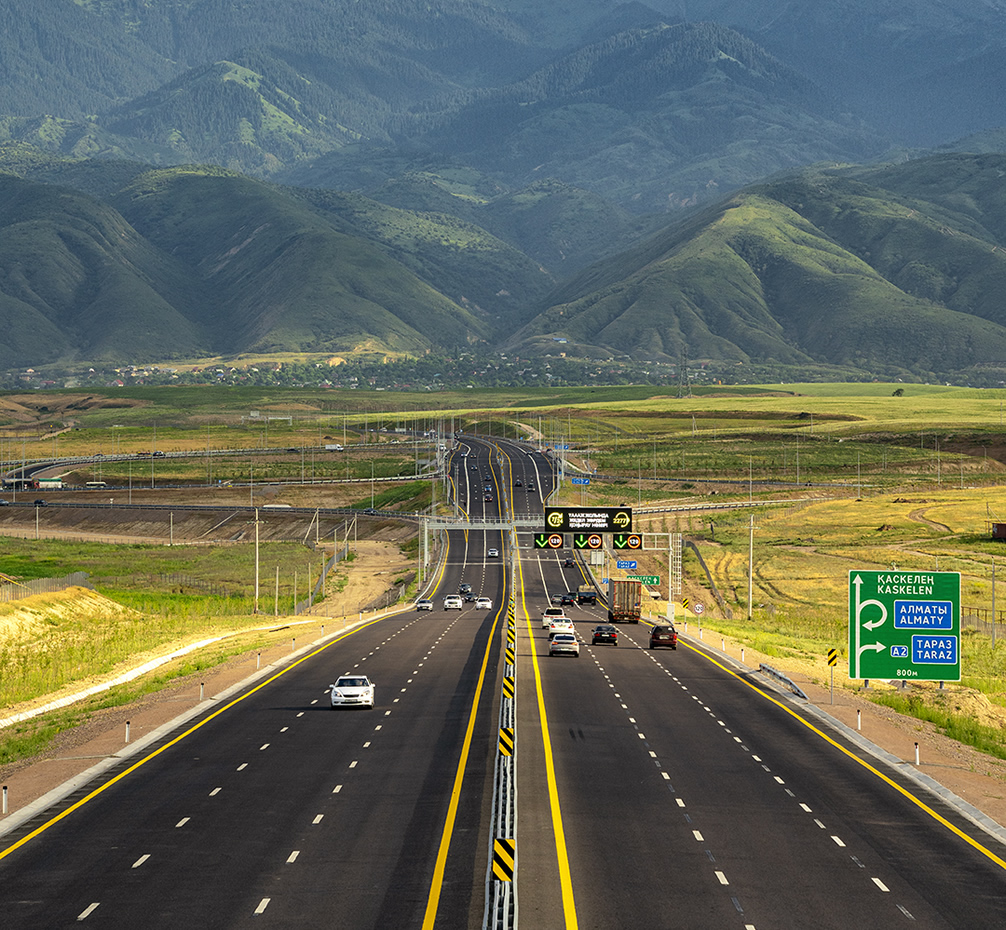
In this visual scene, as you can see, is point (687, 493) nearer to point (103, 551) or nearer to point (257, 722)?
point (103, 551)

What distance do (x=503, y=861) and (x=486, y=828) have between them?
25.8 feet

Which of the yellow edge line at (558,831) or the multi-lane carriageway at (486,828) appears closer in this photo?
the yellow edge line at (558,831)

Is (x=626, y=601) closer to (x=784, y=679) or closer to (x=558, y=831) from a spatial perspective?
(x=784, y=679)

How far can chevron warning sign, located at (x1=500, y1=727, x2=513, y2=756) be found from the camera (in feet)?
117

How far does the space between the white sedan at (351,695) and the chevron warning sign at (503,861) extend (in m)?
25.5

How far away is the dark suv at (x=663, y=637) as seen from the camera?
242 ft

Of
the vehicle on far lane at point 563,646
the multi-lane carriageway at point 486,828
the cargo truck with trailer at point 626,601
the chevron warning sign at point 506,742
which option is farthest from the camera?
the cargo truck with trailer at point 626,601

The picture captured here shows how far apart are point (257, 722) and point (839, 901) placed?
2540 cm

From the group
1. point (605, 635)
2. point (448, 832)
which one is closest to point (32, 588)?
point (605, 635)

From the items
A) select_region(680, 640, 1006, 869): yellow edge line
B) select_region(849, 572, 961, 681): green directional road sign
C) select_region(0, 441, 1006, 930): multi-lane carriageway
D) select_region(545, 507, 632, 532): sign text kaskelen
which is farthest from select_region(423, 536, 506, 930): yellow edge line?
select_region(545, 507, 632, 532): sign text kaskelen

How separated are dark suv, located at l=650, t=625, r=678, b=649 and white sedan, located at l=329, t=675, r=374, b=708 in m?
26.6

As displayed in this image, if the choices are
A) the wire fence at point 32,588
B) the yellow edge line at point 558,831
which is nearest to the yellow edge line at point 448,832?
the yellow edge line at point 558,831

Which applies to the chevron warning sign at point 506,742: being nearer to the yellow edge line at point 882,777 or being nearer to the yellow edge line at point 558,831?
the yellow edge line at point 558,831

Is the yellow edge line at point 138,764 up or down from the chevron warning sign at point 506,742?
down
